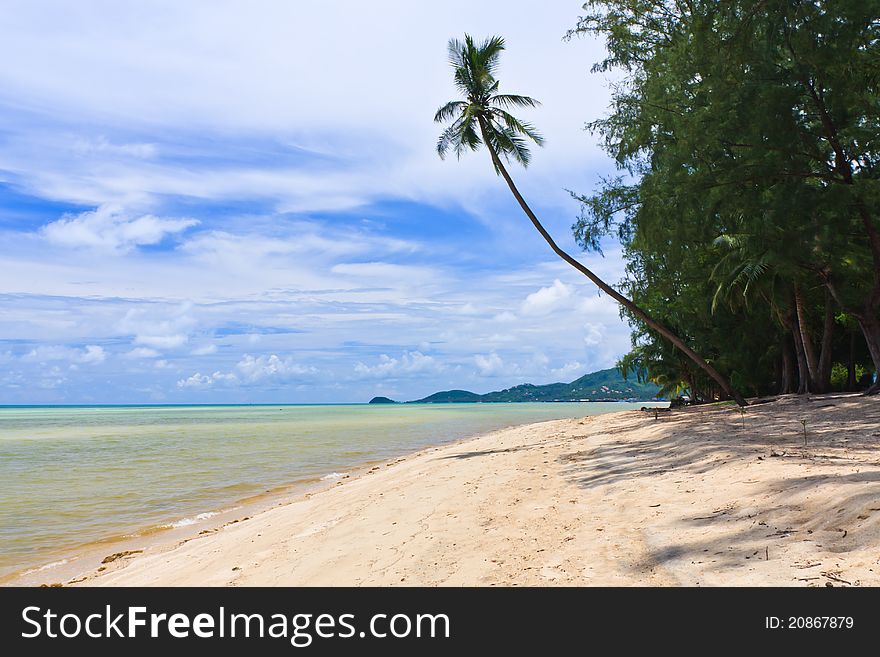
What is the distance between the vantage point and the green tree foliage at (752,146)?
42.0ft

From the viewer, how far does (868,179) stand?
1372 cm

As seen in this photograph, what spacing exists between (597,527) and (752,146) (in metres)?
11.5

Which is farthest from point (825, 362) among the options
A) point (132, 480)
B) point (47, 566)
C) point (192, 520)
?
point (47, 566)

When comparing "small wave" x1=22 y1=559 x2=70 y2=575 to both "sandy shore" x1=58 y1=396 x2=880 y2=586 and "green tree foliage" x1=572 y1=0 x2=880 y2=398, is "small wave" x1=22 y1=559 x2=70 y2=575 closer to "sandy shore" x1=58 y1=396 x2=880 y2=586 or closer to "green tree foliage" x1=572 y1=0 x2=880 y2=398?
"sandy shore" x1=58 y1=396 x2=880 y2=586

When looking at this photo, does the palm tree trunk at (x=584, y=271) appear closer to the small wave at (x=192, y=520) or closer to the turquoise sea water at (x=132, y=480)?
the turquoise sea water at (x=132, y=480)

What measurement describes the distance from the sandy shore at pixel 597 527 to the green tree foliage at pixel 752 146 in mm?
5421

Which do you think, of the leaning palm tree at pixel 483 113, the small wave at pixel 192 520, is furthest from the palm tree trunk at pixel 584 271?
the small wave at pixel 192 520

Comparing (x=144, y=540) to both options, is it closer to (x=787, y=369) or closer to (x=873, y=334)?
(x=873, y=334)

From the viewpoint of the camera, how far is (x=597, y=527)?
6.60 meters

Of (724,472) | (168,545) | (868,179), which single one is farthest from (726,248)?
(168,545)

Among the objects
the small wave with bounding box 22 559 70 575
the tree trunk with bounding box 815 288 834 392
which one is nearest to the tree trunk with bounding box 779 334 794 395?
the tree trunk with bounding box 815 288 834 392

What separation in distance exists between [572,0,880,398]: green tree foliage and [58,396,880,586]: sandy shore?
542cm

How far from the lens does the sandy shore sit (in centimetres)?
497

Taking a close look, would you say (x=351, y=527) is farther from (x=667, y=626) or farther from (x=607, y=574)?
(x=667, y=626)
